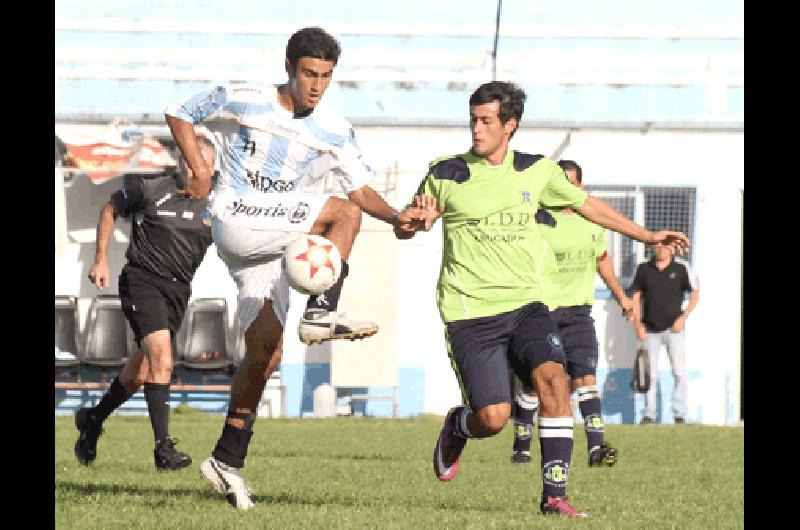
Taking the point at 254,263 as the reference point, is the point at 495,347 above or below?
below

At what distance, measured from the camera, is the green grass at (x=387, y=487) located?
7.38 metres

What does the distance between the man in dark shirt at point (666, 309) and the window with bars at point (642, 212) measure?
191cm

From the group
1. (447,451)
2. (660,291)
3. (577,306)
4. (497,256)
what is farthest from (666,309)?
(497,256)

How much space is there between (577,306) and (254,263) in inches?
162

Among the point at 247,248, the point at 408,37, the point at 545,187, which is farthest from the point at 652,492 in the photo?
the point at 408,37

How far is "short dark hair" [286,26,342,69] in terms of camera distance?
757 cm

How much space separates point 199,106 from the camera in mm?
7867

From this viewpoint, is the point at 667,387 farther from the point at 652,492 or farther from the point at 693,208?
the point at 652,492

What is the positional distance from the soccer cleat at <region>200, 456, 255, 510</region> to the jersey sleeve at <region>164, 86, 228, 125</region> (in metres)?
1.74

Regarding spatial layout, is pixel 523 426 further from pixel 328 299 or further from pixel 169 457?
pixel 328 299

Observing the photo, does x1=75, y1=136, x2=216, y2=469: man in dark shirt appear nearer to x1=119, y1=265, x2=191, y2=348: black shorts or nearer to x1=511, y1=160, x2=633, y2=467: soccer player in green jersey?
x1=119, y1=265, x2=191, y2=348: black shorts

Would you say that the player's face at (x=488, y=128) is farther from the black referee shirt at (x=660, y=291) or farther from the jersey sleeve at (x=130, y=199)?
the black referee shirt at (x=660, y=291)

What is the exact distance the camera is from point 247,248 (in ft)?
26.1

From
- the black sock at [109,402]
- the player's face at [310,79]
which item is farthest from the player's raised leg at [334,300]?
the black sock at [109,402]
